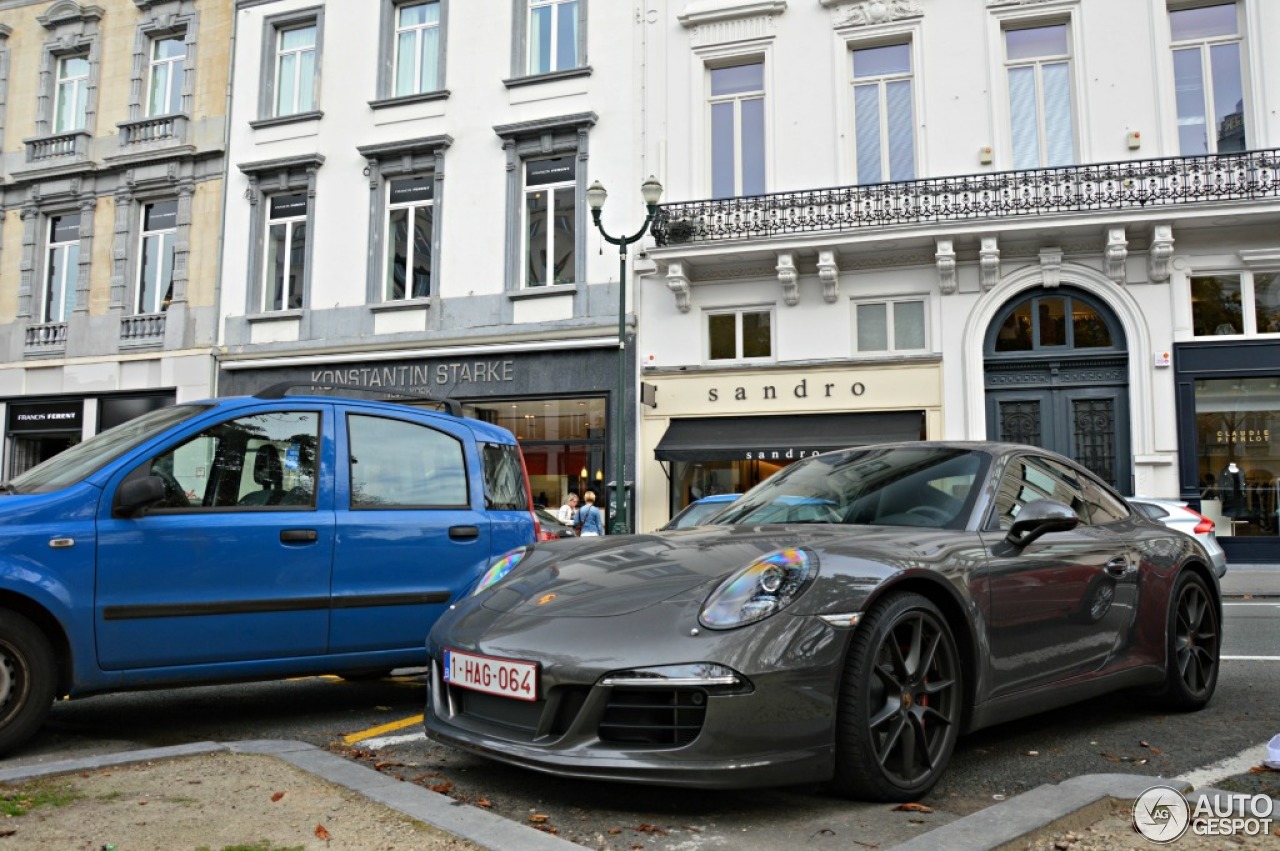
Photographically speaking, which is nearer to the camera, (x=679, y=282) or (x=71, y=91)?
(x=679, y=282)

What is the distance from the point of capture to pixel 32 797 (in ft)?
10.9

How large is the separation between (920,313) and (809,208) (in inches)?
101

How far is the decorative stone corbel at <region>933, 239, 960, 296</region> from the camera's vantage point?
52.7 ft

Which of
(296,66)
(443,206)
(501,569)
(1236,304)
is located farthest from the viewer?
(296,66)

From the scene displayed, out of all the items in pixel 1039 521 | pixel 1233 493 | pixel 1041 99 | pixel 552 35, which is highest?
pixel 552 35

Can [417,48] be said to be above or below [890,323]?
above

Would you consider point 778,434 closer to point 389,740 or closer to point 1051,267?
point 1051,267

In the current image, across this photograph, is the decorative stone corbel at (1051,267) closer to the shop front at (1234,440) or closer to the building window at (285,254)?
the shop front at (1234,440)

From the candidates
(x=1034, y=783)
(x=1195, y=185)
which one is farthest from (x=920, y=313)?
(x=1034, y=783)

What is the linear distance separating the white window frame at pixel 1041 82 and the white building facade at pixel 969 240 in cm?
5

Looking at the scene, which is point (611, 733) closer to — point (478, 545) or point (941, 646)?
point (941, 646)

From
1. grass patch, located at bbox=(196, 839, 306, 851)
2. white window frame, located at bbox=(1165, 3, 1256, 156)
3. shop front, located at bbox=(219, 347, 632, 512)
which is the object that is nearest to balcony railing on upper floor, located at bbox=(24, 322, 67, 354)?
shop front, located at bbox=(219, 347, 632, 512)

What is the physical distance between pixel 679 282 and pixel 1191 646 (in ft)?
42.5

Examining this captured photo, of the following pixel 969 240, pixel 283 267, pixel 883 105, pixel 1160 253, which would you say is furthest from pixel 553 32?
pixel 1160 253
